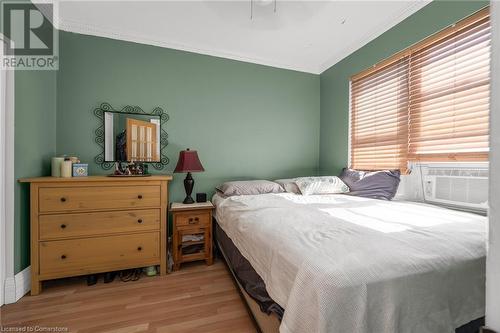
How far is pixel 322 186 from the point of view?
2387mm

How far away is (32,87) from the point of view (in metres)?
1.78

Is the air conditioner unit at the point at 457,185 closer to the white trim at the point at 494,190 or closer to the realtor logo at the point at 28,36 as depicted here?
the white trim at the point at 494,190

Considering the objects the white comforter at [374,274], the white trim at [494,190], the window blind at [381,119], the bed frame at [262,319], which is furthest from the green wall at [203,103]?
the white trim at [494,190]

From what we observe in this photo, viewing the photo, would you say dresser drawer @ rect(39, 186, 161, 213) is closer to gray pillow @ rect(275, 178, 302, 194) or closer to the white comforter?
the white comforter

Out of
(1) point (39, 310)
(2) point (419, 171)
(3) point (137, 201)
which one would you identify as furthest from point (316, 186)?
(1) point (39, 310)

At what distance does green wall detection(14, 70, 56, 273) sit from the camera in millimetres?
1595

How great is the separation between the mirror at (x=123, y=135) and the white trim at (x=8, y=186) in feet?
2.50

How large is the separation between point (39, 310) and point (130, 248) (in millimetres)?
627

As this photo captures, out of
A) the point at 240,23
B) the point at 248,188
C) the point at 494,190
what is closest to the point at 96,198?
the point at 248,188

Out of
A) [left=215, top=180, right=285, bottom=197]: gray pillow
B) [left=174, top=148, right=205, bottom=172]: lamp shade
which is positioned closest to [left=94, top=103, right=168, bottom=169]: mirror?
[left=174, top=148, right=205, bottom=172]: lamp shade

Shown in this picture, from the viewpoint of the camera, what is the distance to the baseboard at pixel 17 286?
1.52 metres

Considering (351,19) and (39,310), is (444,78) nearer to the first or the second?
(351,19)

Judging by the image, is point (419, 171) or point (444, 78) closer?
point (444, 78)

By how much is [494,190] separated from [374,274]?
41cm
